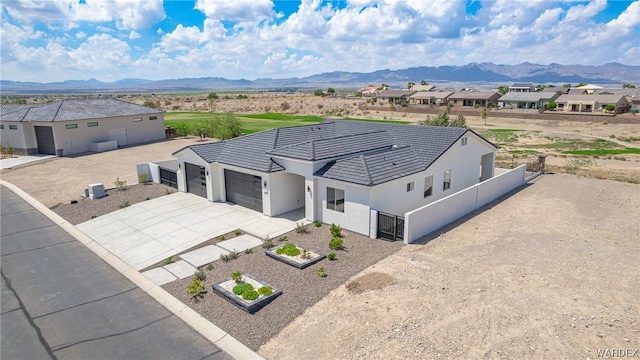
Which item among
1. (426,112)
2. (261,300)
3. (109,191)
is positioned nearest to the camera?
(261,300)

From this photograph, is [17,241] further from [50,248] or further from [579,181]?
[579,181]

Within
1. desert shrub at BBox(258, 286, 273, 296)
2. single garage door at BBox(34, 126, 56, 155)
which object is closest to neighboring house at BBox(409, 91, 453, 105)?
single garage door at BBox(34, 126, 56, 155)

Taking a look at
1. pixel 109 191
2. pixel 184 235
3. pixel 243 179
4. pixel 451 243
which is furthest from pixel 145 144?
pixel 451 243

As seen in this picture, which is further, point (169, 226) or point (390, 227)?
point (169, 226)

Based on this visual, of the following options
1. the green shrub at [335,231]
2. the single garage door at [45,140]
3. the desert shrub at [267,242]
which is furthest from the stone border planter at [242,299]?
the single garage door at [45,140]

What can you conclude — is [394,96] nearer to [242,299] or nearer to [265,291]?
[265,291]

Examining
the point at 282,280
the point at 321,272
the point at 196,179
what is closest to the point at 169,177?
the point at 196,179
